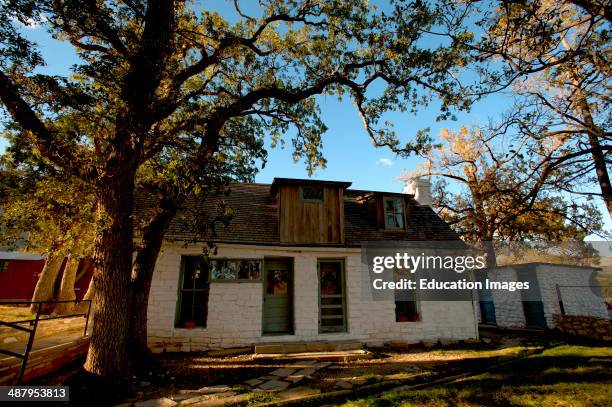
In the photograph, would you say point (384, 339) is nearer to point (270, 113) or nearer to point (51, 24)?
point (270, 113)

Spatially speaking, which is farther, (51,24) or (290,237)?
(290,237)

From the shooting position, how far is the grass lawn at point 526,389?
5171 mm

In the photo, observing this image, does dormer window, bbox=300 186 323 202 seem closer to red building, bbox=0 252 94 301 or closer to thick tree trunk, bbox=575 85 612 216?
thick tree trunk, bbox=575 85 612 216

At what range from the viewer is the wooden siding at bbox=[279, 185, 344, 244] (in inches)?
440

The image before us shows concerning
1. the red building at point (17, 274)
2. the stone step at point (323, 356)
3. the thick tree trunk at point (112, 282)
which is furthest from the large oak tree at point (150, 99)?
the red building at point (17, 274)

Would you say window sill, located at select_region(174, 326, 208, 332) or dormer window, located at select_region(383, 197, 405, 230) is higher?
dormer window, located at select_region(383, 197, 405, 230)

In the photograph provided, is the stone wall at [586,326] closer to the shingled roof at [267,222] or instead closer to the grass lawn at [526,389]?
the grass lawn at [526,389]

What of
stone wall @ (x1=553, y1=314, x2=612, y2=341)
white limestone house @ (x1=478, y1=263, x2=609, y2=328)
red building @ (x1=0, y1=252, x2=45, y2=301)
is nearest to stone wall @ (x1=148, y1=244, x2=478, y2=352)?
stone wall @ (x1=553, y1=314, x2=612, y2=341)

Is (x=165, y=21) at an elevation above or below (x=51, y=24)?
above

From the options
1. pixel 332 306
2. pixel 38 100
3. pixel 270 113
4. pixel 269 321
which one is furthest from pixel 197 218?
pixel 332 306

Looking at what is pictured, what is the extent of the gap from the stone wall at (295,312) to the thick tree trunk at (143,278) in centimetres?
236

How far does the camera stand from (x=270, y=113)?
9.30 m

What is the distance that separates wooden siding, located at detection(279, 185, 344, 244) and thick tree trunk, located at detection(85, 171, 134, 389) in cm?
567

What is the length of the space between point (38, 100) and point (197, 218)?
3.60 meters
